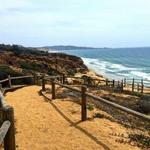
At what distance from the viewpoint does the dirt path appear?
32.4 ft

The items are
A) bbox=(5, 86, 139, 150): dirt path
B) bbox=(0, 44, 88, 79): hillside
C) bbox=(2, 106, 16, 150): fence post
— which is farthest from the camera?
bbox=(0, 44, 88, 79): hillside

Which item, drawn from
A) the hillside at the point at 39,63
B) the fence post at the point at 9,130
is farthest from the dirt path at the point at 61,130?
the hillside at the point at 39,63

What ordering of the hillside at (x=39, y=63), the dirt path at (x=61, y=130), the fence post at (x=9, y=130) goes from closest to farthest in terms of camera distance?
1. the fence post at (x=9, y=130)
2. the dirt path at (x=61, y=130)
3. the hillside at (x=39, y=63)

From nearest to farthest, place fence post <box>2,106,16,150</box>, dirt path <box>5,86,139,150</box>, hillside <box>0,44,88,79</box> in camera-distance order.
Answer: fence post <box>2,106,16,150</box>
dirt path <box>5,86,139,150</box>
hillside <box>0,44,88,79</box>

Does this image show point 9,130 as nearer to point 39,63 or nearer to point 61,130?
point 61,130

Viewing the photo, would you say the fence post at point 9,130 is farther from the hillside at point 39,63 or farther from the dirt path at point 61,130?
the hillside at point 39,63

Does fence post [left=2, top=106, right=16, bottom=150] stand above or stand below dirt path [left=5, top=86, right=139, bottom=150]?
above

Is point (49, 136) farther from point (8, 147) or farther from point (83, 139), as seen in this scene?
point (8, 147)

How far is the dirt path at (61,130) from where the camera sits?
9.88m

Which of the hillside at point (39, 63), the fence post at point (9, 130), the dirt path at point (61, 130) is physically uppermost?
the fence post at point (9, 130)

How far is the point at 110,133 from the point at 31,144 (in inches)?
93.1

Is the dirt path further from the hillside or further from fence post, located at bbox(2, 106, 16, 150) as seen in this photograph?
the hillside

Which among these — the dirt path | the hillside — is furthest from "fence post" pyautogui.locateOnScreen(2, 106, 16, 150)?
the hillside

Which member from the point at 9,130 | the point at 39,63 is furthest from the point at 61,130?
the point at 39,63
